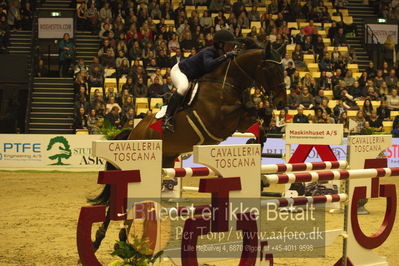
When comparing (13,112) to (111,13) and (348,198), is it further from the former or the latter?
(348,198)

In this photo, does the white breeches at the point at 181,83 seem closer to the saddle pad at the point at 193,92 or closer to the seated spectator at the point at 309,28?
the saddle pad at the point at 193,92

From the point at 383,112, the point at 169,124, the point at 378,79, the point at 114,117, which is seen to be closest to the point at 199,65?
the point at 169,124

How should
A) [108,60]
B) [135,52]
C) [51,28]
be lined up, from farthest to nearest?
[51,28]
[135,52]
[108,60]

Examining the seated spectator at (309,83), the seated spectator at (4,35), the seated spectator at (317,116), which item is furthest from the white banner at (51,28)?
the seated spectator at (317,116)

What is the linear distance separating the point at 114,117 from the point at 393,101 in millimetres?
8492

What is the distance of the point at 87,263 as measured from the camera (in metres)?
4.50

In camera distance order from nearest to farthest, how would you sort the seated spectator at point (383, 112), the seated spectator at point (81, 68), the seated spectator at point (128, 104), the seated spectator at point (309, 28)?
the seated spectator at point (128, 104) → the seated spectator at point (81, 68) → the seated spectator at point (383, 112) → the seated spectator at point (309, 28)

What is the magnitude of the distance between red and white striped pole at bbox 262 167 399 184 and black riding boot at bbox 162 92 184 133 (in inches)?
95.1

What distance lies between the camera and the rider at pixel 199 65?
7.68 m

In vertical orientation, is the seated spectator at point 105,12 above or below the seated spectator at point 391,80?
above

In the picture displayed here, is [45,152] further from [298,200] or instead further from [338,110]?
[298,200]

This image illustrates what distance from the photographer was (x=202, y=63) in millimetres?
7793

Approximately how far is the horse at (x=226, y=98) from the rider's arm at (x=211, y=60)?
99 mm

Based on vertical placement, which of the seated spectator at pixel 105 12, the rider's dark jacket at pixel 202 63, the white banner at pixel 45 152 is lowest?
the white banner at pixel 45 152
